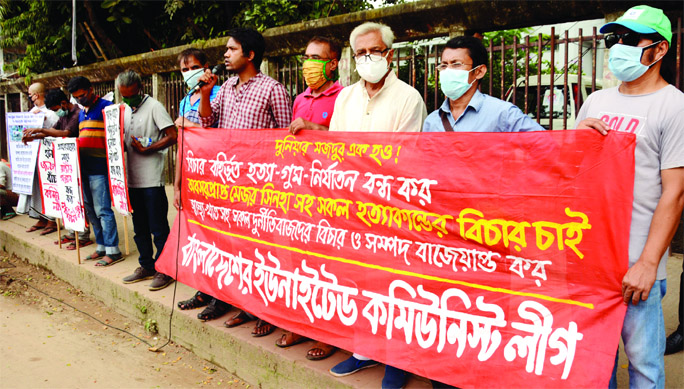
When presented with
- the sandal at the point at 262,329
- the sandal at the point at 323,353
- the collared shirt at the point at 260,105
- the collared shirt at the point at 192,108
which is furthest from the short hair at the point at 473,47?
the collared shirt at the point at 192,108

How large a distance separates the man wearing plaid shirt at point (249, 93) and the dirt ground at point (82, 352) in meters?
0.51

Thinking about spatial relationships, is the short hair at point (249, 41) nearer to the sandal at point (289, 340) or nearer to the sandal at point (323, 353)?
the sandal at point (289, 340)

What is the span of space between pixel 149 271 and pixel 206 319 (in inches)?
53.1

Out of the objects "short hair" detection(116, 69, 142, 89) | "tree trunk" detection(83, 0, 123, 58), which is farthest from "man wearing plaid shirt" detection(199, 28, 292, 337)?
"tree trunk" detection(83, 0, 123, 58)

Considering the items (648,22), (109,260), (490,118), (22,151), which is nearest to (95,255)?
(109,260)

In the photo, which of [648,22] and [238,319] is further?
[238,319]

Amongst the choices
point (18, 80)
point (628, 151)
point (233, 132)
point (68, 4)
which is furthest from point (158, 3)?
point (628, 151)

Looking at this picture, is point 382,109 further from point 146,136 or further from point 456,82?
point 146,136

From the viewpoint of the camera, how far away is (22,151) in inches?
266

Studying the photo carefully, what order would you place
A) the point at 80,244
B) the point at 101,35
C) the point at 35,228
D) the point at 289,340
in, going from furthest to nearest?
the point at 101,35 → the point at 35,228 → the point at 80,244 → the point at 289,340

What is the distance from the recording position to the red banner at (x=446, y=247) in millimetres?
2160

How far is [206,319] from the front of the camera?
3.89 meters

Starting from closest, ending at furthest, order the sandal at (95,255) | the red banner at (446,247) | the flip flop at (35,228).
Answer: the red banner at (446,247), the sandal at (95,255), the flip flop at (35,228)

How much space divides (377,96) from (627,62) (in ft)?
4.39
